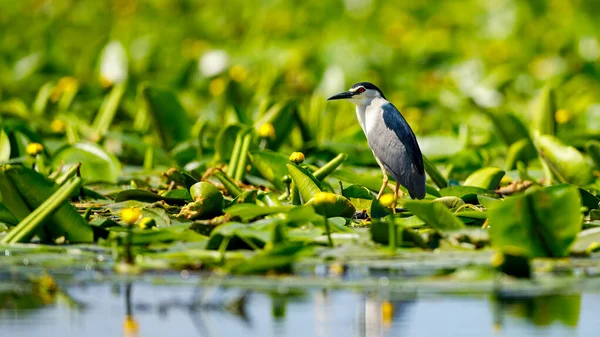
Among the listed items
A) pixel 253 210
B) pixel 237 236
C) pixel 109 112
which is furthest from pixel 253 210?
pixel 109 112

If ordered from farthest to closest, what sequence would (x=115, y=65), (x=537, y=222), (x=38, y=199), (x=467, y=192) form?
(x=115, y=65), (x=467, y=192), (x=38, y=199), (x=537, y=222)

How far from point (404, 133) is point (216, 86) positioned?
4.05 metres

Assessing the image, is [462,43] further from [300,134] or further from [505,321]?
[505,321]

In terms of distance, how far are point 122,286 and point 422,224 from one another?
1369mm

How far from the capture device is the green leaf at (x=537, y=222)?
12.1 ft

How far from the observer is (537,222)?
368cm

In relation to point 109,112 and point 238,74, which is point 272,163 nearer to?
point 109,112

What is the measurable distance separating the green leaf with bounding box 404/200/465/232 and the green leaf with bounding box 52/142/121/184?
7.24ft

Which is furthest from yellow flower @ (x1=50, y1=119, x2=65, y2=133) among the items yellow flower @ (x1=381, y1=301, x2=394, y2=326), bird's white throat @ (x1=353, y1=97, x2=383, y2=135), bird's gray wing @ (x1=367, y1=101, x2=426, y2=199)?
yellow flower @ (x1=381, y1=301, x2=394, y2=326)

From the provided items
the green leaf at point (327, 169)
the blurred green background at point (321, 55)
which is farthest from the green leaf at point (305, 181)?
the blurred green background at point (321, 55)

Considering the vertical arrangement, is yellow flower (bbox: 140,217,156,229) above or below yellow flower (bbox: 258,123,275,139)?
below

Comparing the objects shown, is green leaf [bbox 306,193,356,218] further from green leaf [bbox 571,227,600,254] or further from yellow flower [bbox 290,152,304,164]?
green leaf [bbox 571,227,600,254]

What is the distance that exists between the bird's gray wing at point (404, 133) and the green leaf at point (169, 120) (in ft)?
5.20

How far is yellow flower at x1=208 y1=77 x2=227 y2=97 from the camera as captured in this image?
9056 mm
